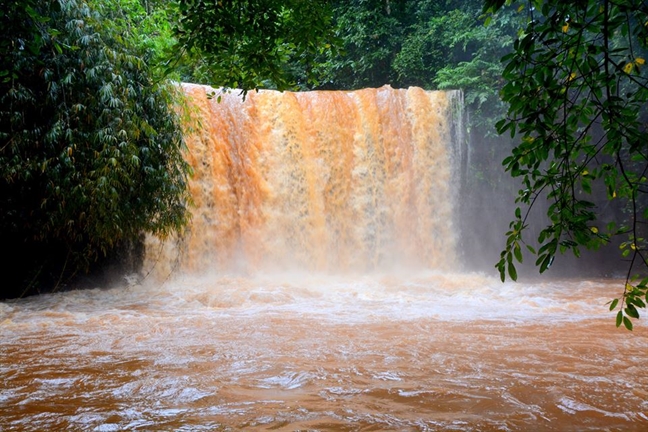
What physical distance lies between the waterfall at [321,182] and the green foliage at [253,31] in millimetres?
7083

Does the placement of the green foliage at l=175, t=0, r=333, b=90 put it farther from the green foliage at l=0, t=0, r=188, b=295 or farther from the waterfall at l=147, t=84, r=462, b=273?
the waterfall at l=147, t=84, r=462, b=273

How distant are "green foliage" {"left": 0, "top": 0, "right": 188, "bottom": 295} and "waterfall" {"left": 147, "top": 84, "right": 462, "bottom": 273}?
241 cm

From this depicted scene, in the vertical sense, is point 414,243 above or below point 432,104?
below

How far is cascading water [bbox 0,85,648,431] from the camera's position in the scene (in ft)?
10.5

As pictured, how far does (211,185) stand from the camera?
10.5 metres

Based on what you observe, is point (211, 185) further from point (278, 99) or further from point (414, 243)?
point (414, 243)

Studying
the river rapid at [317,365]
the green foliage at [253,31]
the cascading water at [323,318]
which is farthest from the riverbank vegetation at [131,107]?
the cascading water at [323,318]

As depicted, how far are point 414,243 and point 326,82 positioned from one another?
6.91 meters

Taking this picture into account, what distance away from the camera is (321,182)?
1153 cm

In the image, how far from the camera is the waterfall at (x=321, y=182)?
34.6ft

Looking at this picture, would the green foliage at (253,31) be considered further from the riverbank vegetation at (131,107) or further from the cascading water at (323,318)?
the cascading water at (323,318)

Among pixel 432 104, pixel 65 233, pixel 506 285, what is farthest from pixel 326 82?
pixel 65 233

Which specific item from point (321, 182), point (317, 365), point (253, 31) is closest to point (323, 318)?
point (317, 365)

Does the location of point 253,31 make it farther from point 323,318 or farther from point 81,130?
point 81,130
